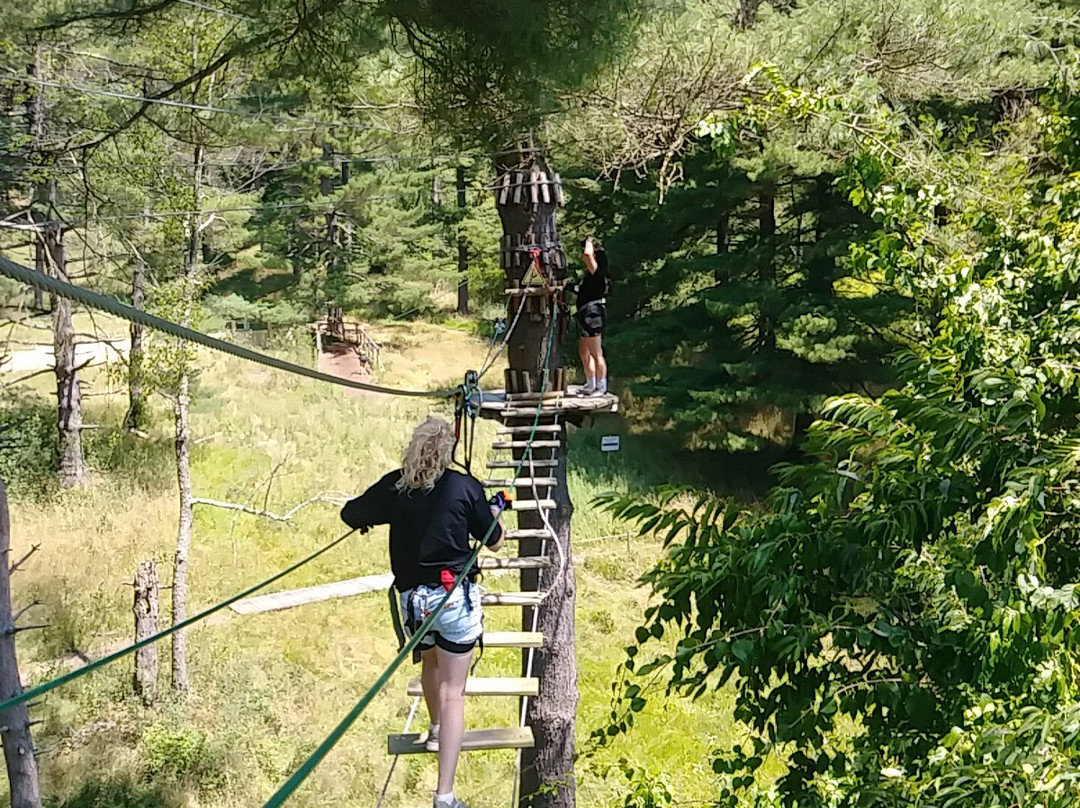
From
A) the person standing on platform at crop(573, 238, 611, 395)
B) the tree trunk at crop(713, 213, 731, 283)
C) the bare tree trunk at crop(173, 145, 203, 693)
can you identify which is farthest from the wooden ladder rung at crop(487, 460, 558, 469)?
the tree trunk at crop(713, 213, 731, 283)

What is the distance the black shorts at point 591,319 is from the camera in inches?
256

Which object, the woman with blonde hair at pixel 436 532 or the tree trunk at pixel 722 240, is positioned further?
the tree trunk at pixel 722 240

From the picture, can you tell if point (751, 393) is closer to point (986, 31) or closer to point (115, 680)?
point (986, 31)

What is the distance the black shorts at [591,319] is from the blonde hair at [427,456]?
3285 mm

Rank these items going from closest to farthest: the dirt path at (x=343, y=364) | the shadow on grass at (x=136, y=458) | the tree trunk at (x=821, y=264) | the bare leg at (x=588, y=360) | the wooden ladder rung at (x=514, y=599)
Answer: the wooden ladder rung at (x=514, y=599), the bare leg at (x=588, y=360), the shadow on grass at (x=136, y=458), the tree trunk at (x=821, y=264), the dirt path at (x=343, y=364)

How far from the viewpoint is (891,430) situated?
250 cm

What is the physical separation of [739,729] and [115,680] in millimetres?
5776

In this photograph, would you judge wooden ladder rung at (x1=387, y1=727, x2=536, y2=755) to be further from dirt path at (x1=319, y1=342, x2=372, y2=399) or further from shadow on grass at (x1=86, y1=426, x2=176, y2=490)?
dirt path at (x1=319, y1=342, x2=372, y2=399)

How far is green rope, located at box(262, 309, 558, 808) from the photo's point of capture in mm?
1286

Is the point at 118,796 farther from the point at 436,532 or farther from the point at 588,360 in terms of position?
the point at 436,532

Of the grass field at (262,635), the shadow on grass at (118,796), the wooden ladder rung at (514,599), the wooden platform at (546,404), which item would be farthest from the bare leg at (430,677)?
the shadow on grass at (118,796)

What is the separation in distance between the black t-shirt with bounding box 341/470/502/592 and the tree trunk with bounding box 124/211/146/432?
9.16 ft

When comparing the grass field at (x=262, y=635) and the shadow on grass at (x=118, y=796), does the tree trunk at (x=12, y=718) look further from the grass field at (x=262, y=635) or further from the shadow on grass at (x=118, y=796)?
the grass field at (x=262, y=635)

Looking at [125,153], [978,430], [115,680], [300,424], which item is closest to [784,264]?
[300,424]
